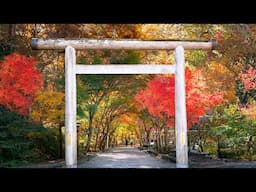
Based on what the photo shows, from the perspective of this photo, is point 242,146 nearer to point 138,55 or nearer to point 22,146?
point 138,55

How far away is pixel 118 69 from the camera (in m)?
9.06

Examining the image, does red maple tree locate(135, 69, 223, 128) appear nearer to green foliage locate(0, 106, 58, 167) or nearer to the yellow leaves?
the yellow leaves

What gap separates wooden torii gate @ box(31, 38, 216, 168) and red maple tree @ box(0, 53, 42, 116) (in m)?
1.33

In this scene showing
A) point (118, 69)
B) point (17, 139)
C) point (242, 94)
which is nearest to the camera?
point (118, 69)

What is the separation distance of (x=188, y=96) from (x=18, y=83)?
4.59 metres

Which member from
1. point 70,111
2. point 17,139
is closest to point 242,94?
point 70,111

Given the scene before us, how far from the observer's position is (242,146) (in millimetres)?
10703

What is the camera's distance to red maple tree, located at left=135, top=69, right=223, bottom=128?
10961mm

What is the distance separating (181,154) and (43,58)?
234 inches

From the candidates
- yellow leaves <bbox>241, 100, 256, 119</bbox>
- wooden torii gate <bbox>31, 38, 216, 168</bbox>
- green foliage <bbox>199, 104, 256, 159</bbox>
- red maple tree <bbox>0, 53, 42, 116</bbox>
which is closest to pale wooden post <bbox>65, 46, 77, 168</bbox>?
wooden torii gate <bbox>31, 38, 216, 168</bbox>

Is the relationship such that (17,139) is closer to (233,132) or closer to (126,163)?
(126,163)

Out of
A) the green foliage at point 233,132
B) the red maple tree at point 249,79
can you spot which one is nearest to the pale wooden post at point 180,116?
the green foliage at point 233,132

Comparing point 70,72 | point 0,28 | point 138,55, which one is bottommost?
point 70,72
